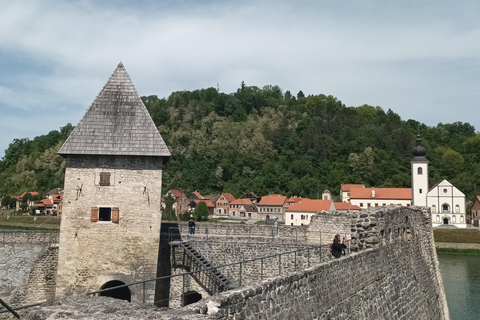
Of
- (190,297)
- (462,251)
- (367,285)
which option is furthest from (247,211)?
(367,285)

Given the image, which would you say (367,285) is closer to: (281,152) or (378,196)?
(378,196)

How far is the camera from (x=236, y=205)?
85688 mm

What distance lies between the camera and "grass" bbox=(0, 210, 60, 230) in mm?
67113

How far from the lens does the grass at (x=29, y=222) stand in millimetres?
67113

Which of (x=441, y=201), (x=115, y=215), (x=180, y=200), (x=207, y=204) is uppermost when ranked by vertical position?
(x=441, y=201)

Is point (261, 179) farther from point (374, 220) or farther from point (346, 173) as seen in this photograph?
point (374, 220)

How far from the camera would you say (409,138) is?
104 metres

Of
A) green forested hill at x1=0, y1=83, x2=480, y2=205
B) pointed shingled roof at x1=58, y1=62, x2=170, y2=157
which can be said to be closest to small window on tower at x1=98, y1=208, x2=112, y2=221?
pointed shingled roof at x1=58, y1=62, x2=170, y2=157

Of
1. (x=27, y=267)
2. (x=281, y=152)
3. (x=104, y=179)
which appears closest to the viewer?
(x=104, y=179)

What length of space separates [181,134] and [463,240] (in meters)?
68.5

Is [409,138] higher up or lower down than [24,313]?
higher up

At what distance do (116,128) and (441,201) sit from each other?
73289 mm

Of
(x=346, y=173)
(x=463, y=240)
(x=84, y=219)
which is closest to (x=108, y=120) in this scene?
(x=84, y=219)

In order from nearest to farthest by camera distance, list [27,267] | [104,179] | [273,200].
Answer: [104,179]
[27,267]
[273,200]
